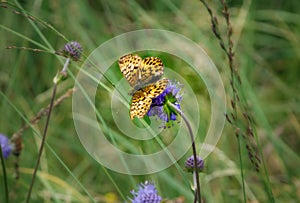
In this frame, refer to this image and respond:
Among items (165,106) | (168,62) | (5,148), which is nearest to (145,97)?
(165,106)

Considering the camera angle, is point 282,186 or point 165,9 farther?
point 165,9

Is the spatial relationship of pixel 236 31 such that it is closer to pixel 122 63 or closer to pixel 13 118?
pixel 13 118

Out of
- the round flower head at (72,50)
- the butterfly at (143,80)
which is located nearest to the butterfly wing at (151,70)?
the butterfly at (143,80)

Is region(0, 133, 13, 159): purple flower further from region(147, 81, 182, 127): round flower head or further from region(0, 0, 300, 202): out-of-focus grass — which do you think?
region(147, 81, 182, 127): round flower head

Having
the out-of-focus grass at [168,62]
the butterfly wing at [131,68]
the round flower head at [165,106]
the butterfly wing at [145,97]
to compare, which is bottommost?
the out-of-focus grass at [168,62]

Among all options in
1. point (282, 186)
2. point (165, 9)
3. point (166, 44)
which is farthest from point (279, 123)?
point (165, 9)

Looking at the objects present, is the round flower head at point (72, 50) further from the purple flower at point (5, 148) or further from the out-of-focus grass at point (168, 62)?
the out-of-focus grass at point (168, 62)

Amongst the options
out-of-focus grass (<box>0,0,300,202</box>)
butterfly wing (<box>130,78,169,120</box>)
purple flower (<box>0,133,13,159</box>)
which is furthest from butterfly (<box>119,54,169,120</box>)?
out-of-focus grass (<box>0,0,300,202</box>)

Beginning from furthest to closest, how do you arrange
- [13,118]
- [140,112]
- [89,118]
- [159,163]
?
[13,118] → [89,118] → [159,163] → [140,112]
